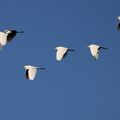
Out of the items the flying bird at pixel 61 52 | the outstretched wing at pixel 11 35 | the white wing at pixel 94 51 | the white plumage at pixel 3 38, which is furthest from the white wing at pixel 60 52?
the white plumage at pixel 3 38

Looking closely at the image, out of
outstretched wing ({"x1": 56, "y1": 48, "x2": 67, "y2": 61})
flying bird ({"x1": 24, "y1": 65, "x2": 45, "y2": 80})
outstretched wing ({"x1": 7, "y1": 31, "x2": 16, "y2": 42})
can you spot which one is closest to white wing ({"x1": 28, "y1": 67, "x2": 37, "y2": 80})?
flying bird ({"x1": 24, "y1": 65, "x2": 45, "y2": 80})

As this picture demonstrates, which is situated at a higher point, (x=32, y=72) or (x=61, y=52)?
(x=61, y=52)

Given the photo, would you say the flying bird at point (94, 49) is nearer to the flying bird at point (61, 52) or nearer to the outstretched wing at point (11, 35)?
the flying bird at point (61, 52)

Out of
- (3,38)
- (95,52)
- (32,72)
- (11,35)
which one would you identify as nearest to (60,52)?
(32,72)

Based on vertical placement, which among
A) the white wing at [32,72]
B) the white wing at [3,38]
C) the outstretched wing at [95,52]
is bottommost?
the white wing at [32,72]

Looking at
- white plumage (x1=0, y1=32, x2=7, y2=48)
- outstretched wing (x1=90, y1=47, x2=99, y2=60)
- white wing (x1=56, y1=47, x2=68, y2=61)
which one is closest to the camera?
white plumage (x1=0, y1=32, x2=7, y2=48)

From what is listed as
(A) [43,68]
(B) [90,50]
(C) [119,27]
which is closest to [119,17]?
(C) [119,27]

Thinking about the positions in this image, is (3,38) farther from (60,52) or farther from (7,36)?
(60,52)

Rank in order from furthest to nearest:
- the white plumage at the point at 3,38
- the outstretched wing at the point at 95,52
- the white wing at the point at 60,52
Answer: the white wing at the point at 60,52
the outstretched wing at the point at 95,52
the white plumage at the point at 3,38

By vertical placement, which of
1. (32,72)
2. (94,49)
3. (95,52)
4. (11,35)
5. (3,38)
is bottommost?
(32,72)

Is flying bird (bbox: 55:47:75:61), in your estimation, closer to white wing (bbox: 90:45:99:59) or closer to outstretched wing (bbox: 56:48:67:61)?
outstretched wing (bbox: 56:48:67:61)

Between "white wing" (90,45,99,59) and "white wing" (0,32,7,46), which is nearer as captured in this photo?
"white wing" (0,32,7,46)

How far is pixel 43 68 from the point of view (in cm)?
1545

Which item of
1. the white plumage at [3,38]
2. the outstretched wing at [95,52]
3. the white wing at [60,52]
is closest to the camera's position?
the white plumage at [3,38]
